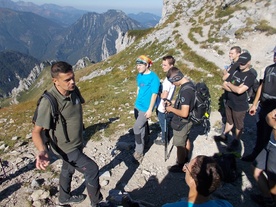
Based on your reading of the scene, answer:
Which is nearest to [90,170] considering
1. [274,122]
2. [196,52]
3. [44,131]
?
[44,131]

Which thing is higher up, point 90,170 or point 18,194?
point 90,170

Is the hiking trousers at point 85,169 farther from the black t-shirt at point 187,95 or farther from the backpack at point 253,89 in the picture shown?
the backpack at point 253,89

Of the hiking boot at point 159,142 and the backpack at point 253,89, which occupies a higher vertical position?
the backpack at point 253,89

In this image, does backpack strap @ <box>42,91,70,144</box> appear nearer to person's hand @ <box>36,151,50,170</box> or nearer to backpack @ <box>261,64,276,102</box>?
person's hand @ <box>36,151,50,170</box>

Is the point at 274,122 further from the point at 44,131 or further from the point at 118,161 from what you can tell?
the point at 118,161

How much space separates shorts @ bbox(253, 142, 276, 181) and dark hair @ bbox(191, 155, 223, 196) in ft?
8.55

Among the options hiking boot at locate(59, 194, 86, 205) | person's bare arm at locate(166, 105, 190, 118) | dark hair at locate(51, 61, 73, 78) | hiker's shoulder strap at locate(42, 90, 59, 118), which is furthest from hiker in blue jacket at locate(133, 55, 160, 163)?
hiker's shoulder strap at locate(42, 90, 59, 118)

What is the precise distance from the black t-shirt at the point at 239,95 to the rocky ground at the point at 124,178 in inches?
69.0

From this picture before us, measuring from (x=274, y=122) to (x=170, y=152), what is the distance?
4.38 meters

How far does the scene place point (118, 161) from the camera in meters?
8.35

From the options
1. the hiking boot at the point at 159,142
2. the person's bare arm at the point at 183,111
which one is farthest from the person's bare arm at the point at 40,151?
the hiking boot at the point at 159,142

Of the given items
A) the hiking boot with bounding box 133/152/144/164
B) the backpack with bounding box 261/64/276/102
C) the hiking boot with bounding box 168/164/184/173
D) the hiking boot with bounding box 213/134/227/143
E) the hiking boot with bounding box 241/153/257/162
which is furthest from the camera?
the hiking boot with bounding box 213/134/227/143

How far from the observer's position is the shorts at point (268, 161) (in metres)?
5.02

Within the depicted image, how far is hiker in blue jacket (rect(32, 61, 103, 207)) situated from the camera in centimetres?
466
